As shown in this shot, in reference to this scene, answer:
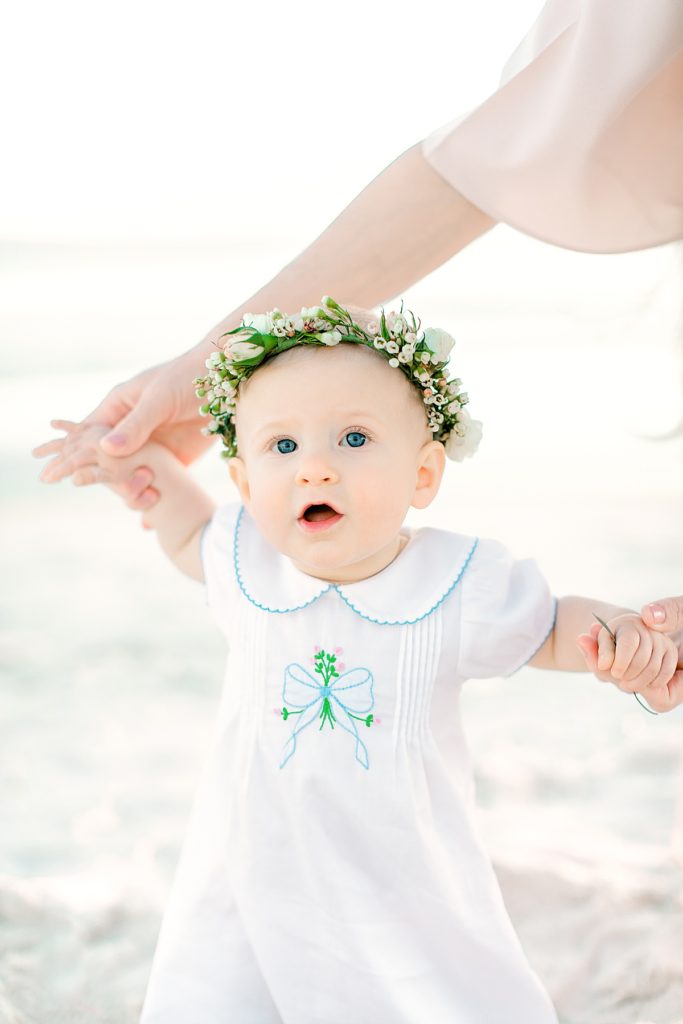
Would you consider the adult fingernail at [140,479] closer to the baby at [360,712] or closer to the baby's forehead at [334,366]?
the baby at [360,712]

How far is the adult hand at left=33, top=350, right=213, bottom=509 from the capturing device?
5.83ft

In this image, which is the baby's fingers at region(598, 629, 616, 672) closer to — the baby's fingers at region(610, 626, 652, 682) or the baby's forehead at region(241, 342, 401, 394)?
the baby's fingers at region(610, 626, 652, 682)

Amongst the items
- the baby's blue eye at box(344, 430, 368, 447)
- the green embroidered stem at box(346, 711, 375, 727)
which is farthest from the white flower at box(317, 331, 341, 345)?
the green embroidered stem at box(346, 711, 375, 727)

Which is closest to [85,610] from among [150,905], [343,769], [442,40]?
[150,905]

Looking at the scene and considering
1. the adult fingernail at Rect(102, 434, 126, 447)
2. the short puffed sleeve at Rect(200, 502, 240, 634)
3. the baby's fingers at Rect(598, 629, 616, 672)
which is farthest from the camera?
the adult fingernail at Rect(102, 434, 126, 447)

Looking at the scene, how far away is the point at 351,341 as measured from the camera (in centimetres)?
146

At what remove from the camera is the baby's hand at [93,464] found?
178cm

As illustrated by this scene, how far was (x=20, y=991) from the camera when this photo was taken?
186 centimetres

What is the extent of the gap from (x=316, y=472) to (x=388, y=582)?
21cm

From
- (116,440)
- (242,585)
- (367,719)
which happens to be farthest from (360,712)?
(116,440)

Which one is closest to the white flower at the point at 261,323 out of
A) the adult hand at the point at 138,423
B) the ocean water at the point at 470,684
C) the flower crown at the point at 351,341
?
the flower crown at the point at 351,341

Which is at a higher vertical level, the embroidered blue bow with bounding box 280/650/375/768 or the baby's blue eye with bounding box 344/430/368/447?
the baby's blue eye with bounding box 344/430/368/447

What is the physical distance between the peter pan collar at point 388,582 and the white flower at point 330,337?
30 cm

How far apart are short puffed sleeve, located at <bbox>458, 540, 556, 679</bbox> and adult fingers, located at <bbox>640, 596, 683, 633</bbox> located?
0.18 metres
